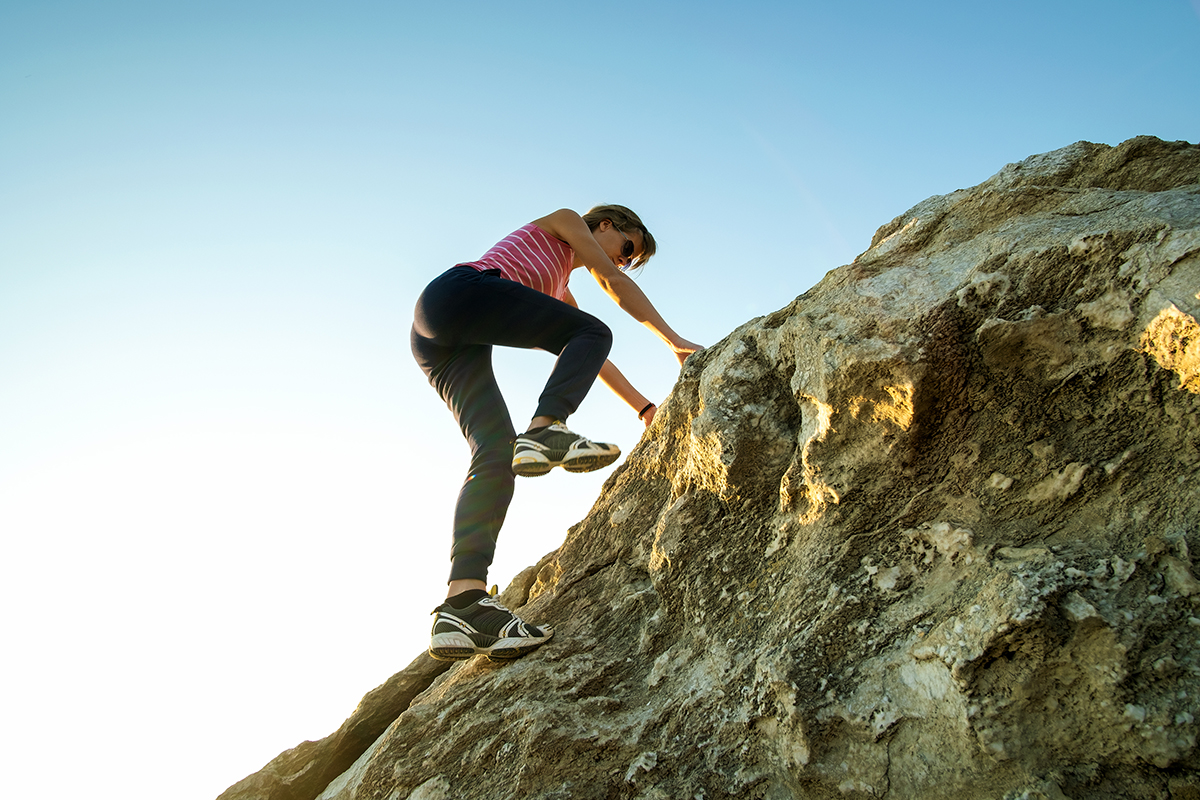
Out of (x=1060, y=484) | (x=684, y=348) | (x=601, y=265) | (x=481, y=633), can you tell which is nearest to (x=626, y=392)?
(x=684, y=348)

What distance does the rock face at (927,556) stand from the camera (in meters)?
2.15

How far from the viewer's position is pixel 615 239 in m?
4.45

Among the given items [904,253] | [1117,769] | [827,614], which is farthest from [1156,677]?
[904,253]

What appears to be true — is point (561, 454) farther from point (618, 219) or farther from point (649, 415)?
point (618, 219)

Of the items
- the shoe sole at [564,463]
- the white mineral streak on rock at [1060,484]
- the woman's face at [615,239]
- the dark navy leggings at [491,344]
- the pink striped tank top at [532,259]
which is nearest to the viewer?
the white mineral streak on rock at [1060,484]

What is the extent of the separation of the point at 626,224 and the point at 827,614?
9.02 ft

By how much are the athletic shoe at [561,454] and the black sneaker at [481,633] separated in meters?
0.80

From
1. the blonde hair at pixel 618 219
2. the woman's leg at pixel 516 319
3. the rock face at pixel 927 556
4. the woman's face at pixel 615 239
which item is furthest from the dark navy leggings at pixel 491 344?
the blonde hair at pixel 618 219

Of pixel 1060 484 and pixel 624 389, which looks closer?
pixel 1060 484

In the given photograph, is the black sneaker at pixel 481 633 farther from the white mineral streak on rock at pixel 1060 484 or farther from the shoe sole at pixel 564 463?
the white mineral streak on rock at pixel 1060 484

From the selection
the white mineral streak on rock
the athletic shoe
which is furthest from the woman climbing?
the white mineral streak on rock

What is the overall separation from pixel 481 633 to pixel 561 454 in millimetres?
1026

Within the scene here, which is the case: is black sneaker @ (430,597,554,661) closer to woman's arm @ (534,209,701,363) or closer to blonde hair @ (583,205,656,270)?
woman's arm @ (534,209,701,363)

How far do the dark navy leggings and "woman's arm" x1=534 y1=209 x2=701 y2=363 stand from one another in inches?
19.1
